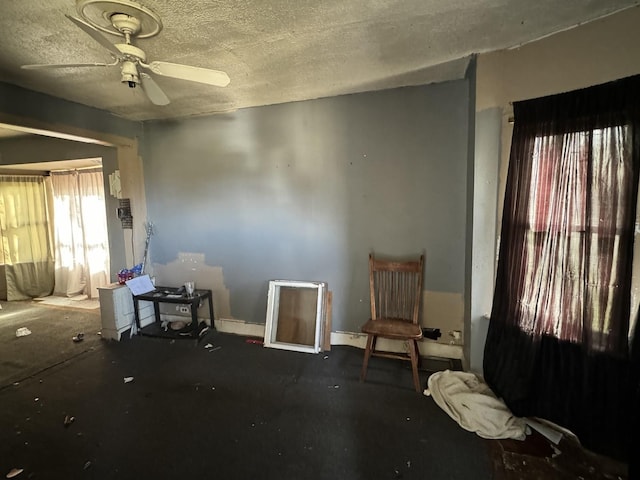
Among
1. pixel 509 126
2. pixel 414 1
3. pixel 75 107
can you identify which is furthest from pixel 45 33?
pixel 509 126

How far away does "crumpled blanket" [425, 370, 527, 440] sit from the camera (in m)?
1.78

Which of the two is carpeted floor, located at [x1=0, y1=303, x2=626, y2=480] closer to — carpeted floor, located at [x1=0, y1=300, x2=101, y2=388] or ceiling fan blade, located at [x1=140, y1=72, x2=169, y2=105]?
carpeted floor, located at [x1=0, y1=300, x2=101, y2=388]

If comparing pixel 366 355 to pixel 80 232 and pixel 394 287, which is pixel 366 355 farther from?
pixel 80 232

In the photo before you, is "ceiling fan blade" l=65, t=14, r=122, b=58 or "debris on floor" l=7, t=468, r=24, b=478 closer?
"ceiling fan blade" l=65, t=14, r=122, b=58

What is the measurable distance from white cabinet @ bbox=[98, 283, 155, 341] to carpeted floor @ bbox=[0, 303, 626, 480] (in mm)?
404

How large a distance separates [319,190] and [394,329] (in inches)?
55.2

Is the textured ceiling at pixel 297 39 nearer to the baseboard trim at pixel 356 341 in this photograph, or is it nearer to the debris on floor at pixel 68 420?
the baseboard trim at pixel 356 341

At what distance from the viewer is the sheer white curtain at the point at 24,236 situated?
15.0 ft

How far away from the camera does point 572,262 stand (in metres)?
1.59

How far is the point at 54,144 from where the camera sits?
13.0 ft

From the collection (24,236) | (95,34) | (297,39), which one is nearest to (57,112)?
(95,34)

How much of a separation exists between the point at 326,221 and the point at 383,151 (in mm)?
809

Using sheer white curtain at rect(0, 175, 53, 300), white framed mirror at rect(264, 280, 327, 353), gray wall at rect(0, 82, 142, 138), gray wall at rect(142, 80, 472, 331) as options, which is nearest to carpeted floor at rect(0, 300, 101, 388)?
sheer white curtain at rect(0, 175, 53, 300)

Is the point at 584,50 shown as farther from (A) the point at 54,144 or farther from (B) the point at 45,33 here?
(A) the point at 54,144
